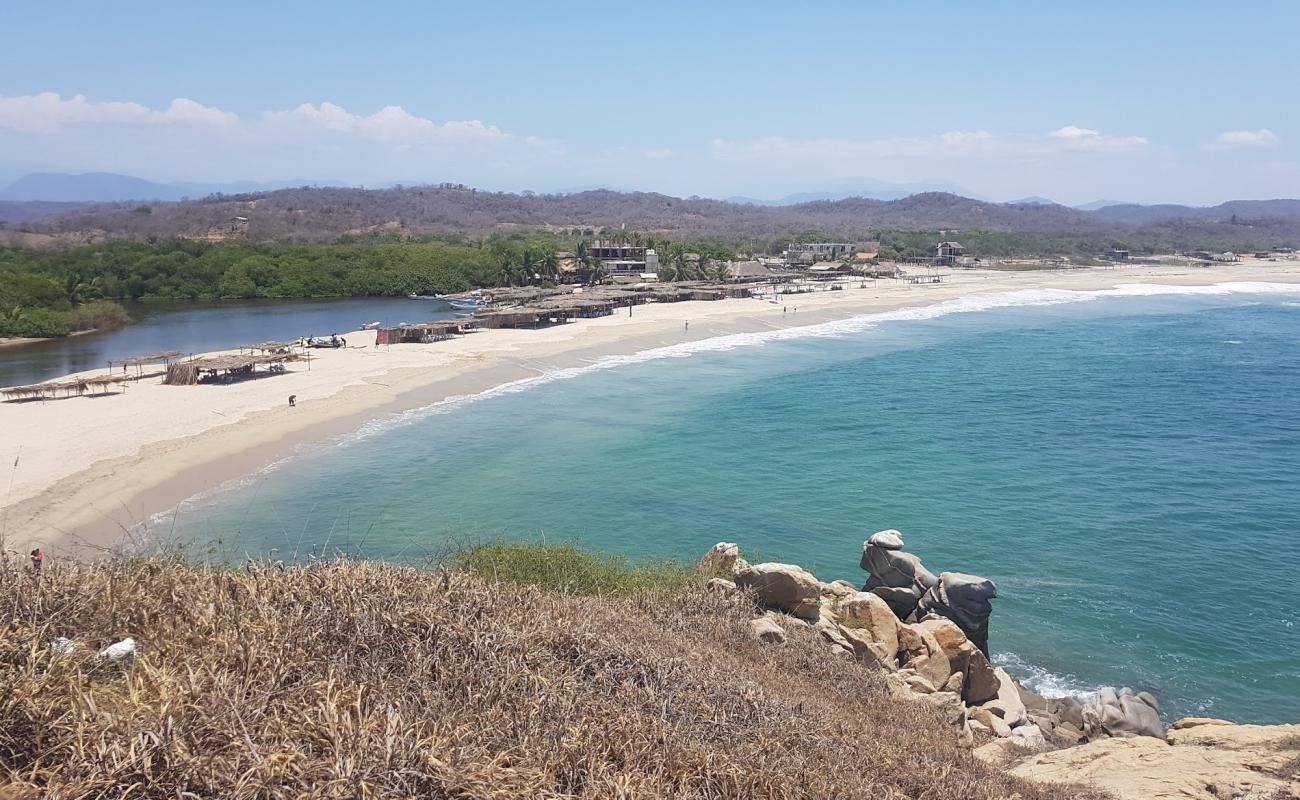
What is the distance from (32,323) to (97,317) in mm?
4744

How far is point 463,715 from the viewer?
19.5ft

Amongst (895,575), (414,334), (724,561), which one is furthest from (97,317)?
(895,575)

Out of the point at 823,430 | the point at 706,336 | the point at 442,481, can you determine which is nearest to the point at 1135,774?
the point at 442,481

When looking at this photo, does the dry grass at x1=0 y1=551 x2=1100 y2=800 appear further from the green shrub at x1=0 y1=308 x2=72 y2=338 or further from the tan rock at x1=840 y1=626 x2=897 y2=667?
the green shrub at x1=0 y1=308 x2=72 y2=338

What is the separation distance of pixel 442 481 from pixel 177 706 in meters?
19.8

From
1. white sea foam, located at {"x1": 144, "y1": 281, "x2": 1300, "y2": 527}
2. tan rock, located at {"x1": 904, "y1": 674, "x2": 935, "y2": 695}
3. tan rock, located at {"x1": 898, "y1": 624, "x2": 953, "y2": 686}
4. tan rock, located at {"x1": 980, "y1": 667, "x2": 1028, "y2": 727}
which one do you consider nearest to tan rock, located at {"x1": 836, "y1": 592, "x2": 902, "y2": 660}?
tan rock, located at {"x1": 898, "y1": 624, "x2": 953, "y2": 686}

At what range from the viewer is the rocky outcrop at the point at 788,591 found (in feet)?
41.9

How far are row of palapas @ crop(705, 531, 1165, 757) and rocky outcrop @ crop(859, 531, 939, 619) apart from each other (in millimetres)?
387

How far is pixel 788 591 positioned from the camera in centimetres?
1283

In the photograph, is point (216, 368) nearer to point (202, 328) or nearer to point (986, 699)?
point (202, 328)

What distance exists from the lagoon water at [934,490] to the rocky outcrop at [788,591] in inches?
222

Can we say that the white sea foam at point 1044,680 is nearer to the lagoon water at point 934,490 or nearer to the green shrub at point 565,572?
the lagoon water at point 934,490

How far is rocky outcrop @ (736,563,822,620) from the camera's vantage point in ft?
41.9

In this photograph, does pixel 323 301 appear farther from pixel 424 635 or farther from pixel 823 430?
pixel 424 635
